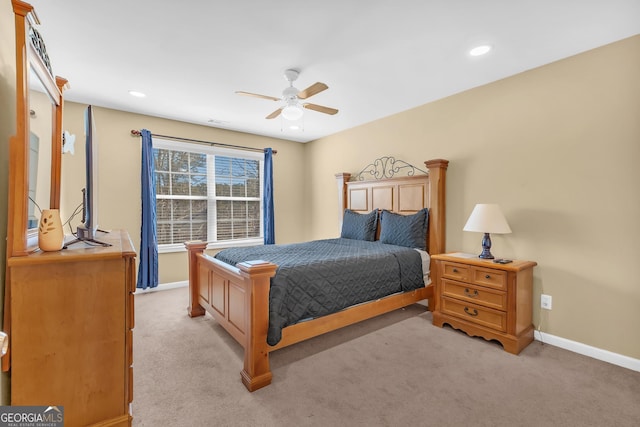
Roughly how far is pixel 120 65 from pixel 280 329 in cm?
Answer: 271

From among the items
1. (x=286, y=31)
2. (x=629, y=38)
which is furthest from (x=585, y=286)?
(x=286, y=31)

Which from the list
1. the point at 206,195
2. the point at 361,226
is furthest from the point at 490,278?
the point at 206,195

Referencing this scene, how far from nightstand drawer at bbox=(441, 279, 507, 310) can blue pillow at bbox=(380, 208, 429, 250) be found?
24.0 inches

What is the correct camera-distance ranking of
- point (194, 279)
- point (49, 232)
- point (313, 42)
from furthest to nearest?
point (194, 279) < point (313, 42) < point (49, 232)

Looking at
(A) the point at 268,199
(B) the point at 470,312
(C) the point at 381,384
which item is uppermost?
(A) the point at 268,199

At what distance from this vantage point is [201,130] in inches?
173

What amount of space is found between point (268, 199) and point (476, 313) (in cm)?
353

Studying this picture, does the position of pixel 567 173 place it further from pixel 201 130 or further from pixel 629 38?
pixel 201 130

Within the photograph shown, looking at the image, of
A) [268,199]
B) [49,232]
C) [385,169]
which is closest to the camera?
[49,232]

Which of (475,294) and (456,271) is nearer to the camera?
(475,294)

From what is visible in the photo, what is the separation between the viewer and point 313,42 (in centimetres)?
219

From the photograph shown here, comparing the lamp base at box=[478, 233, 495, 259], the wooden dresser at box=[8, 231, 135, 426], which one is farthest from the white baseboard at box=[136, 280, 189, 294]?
the lamp base at box=[478, 233, 495, 259]

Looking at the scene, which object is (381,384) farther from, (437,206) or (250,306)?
(437,206)

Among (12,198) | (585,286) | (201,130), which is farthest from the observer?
(201,130)
